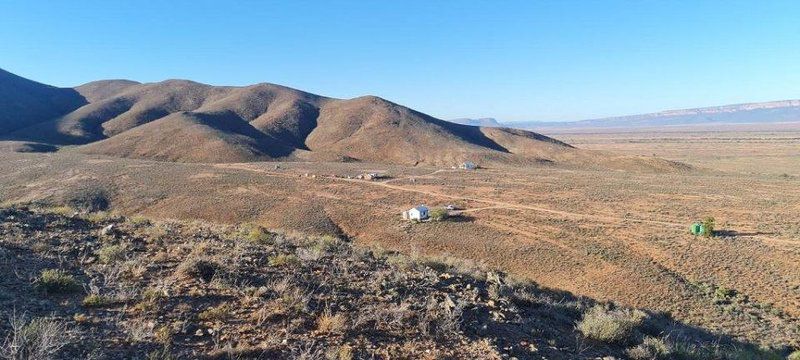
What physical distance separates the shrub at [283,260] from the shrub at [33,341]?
177 inches

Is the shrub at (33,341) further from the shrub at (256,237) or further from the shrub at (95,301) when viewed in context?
the shrub at (256,237)

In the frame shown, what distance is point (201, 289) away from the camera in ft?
25.4

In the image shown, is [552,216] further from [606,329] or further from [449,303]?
[449,303]

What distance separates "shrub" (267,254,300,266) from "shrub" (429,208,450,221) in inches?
1012

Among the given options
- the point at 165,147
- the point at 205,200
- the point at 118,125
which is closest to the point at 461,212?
the point at 205,200

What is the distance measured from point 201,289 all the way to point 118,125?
111571mm

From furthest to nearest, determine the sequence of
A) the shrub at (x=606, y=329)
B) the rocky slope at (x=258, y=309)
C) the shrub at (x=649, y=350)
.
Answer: the shrub at (x=606, y=329)
the shrub at (x=649, y=350)
the rocky slope at (x=258, y=309)

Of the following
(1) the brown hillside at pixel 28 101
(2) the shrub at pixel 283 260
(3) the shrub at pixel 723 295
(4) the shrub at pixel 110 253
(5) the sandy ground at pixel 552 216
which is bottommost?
(3) the shrub at pixel 723 295

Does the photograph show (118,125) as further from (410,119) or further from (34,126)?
(410,119)

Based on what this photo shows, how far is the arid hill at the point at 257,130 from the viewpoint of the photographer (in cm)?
8156

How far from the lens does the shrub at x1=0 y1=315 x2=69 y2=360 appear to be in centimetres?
480

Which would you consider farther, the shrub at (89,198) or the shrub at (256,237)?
the shrub at (89,198)

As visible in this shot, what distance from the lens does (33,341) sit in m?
5.09

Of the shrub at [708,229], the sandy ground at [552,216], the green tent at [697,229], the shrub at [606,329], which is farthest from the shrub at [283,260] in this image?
the green tent at [697,229]
